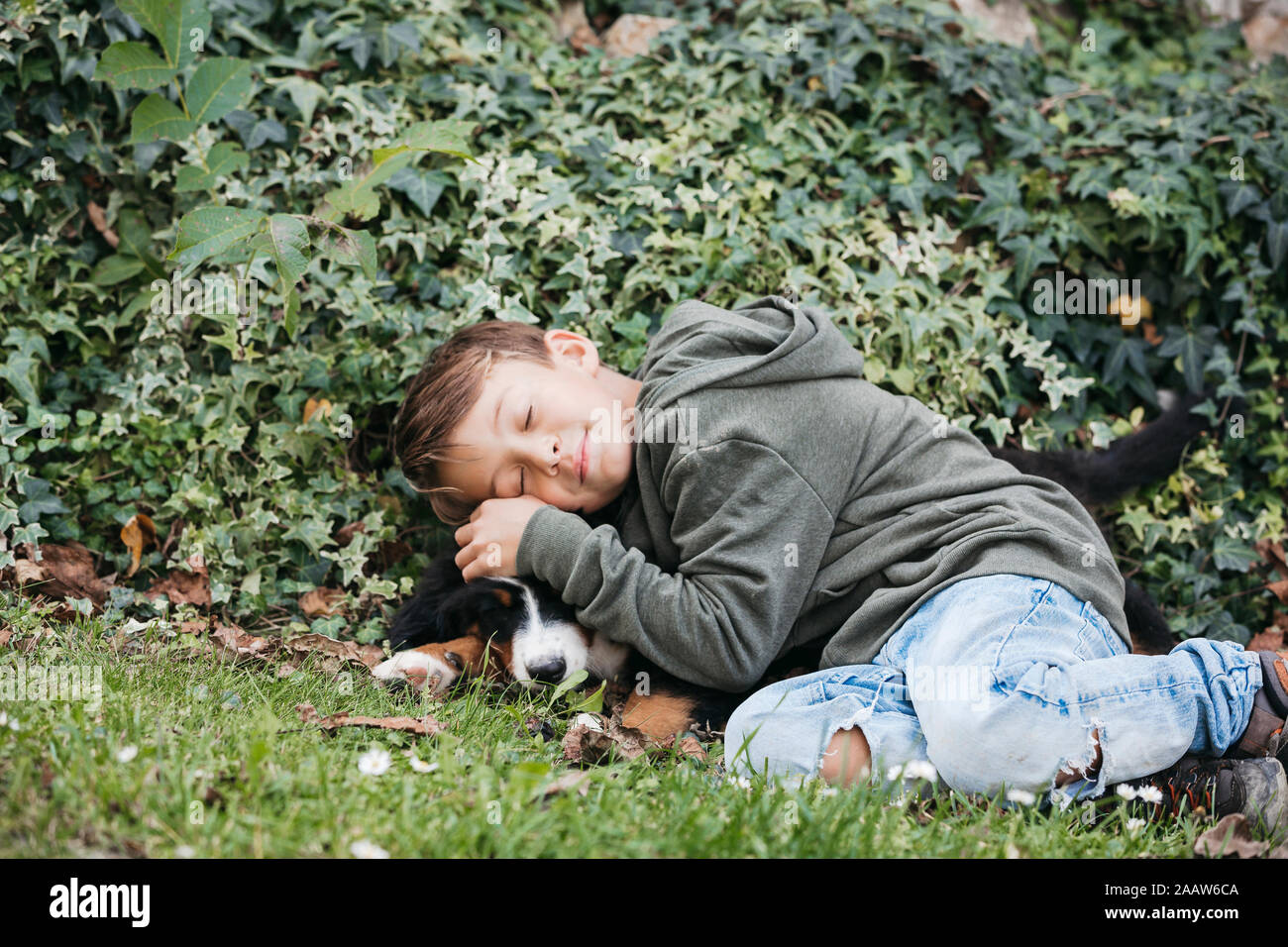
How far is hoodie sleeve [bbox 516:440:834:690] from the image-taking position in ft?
8.46

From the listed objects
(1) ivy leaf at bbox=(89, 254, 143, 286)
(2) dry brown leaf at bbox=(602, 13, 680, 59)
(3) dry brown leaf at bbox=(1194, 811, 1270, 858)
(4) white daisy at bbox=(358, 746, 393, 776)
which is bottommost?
(3) dry brown leaf at bbox=(1194, 811, 1270, 858)

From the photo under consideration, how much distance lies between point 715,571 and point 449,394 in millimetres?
881

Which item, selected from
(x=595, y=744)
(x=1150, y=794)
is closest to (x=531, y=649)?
(x=595, y=744)

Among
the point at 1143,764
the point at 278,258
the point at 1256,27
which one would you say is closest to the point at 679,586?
the point at 1143,764

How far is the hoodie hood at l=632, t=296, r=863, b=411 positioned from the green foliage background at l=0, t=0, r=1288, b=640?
0.67 metres

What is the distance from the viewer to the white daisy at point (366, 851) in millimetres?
1478

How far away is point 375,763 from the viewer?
5.96 ft

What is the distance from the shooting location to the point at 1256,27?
17.8 ft

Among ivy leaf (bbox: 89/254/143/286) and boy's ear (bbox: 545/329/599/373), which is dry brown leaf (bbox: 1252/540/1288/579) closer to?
boy's ear (bbox: 545/329/599/373)

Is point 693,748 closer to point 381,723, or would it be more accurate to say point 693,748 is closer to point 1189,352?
point 381,723

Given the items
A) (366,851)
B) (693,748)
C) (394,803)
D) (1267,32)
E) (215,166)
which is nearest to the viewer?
(366,851)

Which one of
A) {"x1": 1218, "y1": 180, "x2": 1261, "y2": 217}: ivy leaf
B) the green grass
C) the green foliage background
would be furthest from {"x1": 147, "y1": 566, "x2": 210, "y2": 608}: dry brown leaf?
{"x1": 1218, "y1": 180, "x2": 1261, "y2": 217}: ivy leaf

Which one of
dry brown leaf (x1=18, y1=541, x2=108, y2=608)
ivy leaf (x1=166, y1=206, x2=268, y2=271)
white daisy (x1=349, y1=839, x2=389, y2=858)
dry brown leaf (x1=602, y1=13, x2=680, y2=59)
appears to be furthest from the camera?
dry brown leaf (x1=602, y1=13, x2=680, y2=59)
